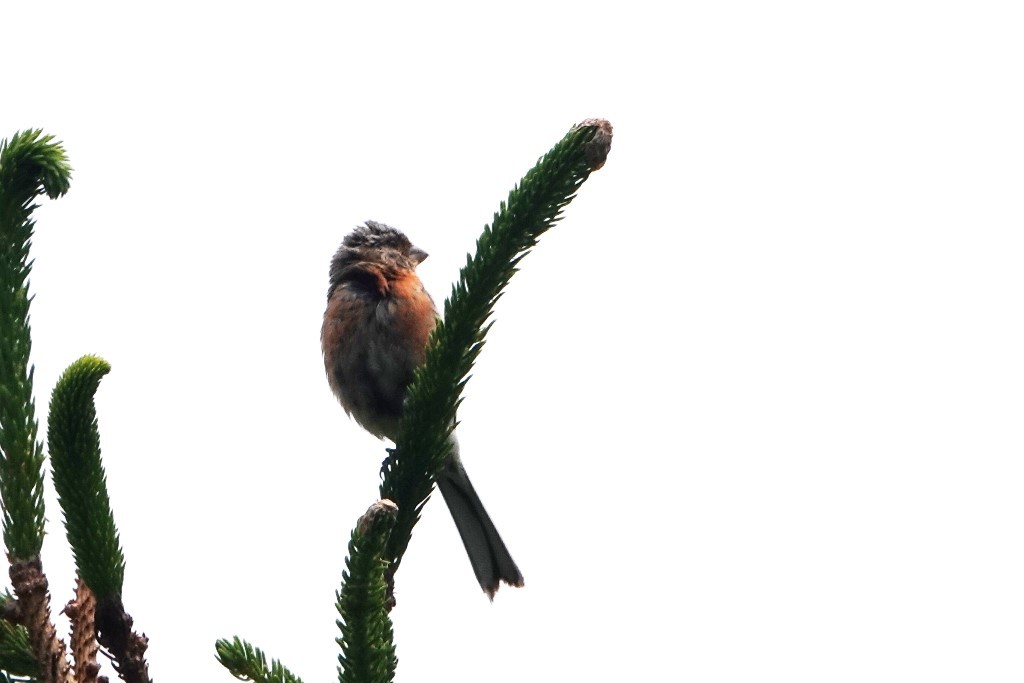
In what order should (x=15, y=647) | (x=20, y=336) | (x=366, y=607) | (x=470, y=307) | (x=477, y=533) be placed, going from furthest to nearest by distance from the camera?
(x=477, y=533) < (x=470, y=307) < (x=20, y=336) < (x=15, y=647) < (x=366, y=607)

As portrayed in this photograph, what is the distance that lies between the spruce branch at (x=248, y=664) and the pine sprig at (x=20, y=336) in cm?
42

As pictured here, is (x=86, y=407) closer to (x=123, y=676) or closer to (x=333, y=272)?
(x=123, y=676)

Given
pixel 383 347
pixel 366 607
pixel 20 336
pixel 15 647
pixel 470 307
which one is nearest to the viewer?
pixel 366 607

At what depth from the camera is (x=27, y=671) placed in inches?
86.7

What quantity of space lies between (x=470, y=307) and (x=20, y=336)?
1.04 metres

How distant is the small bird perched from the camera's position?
20.5ft

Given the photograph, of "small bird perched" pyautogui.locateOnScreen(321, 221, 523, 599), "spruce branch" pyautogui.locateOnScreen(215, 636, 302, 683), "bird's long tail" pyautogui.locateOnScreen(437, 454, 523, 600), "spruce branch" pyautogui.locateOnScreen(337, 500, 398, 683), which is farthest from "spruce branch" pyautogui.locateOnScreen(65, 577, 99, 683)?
"small bird perched" pyautogui.locateOnScreen(321, 221, 523, 599)

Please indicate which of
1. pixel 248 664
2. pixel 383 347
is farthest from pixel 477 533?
pixel 248 664

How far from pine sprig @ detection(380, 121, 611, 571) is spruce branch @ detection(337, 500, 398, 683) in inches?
25.3

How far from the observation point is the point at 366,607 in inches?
80.0

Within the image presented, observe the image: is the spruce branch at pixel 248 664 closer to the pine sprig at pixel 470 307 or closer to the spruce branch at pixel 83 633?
the spruce branch at pixel 83 633

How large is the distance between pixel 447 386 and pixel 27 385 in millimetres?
1026

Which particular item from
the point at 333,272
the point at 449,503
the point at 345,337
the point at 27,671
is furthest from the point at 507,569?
the point at 27,671

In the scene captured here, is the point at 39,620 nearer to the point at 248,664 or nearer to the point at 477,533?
the point at 248,664
